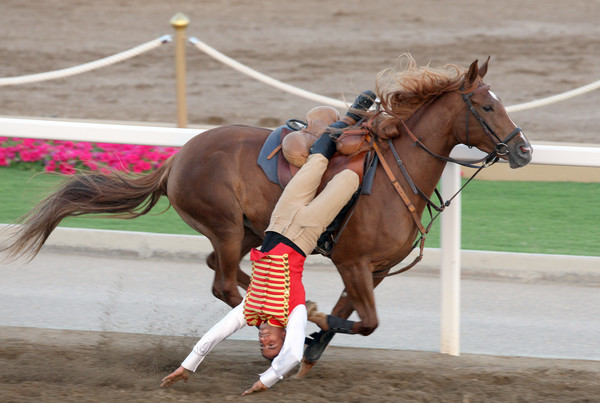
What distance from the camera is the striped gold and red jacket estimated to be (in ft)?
14.8

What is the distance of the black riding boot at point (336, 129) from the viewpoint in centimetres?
480

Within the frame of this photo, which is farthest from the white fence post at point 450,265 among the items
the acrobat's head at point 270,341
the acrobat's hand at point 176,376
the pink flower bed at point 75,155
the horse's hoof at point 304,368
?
the pink flower bed at point 75,155

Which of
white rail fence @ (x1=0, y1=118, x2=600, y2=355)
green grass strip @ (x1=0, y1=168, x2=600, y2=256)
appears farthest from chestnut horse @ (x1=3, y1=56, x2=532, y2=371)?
green grass strip @ (x1=0, y1=168, x2=600, y2=256)

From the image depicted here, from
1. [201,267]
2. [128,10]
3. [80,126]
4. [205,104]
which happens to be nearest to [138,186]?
[80,126]

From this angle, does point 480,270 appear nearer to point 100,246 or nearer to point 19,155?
point 100,246

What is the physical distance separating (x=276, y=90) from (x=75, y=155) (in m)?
5.55

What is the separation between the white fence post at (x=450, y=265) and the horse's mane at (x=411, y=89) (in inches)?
18.9

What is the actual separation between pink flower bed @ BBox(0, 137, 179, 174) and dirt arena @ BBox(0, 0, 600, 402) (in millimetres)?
2772

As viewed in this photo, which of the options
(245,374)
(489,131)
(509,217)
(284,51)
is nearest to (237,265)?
(245,374)

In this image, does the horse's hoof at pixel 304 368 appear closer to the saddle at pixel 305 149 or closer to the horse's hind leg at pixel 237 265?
the horse's hind leg at pixel 237 265

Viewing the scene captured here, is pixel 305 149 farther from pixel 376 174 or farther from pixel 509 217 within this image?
pixel 509 217

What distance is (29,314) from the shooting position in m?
6.01

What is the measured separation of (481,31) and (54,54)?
286 inches

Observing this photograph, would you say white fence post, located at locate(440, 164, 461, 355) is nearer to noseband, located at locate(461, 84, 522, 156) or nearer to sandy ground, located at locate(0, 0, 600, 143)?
noseband, located at locate(461, 84, 522, 156)
